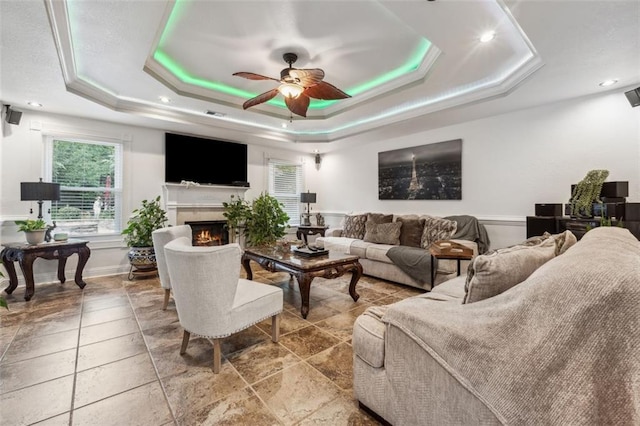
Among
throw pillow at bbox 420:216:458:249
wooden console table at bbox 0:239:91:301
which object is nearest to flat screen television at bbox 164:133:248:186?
wooden console table at bbox 0:239:91:301

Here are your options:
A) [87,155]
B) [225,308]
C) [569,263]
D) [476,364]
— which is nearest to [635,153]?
[569,263]

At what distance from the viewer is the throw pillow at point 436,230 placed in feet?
13.9

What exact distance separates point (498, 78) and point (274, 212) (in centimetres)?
391

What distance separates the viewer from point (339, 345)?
239 cm

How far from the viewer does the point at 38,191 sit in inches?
139

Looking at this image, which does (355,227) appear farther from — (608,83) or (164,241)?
(608,83)

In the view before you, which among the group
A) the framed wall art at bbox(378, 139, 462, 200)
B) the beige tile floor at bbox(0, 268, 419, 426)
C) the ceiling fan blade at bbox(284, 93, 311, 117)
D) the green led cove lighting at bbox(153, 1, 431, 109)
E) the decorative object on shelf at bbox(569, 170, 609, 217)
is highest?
the green led cove lighting at bbox(153, 1, 431, 109)

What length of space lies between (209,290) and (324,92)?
2.38 metres

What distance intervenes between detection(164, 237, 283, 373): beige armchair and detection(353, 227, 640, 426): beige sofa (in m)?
1.02

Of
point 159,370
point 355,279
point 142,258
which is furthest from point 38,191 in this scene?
Answer: point 355,279

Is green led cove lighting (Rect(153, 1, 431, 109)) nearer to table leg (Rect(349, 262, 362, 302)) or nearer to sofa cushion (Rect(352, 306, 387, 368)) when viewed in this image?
table leg (Rect(349, 262, 362, 302))

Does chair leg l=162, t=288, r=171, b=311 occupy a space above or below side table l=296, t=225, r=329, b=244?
below

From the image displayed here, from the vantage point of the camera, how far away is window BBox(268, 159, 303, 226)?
6605 mm

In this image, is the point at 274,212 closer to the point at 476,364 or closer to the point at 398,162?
the point at 398,162
